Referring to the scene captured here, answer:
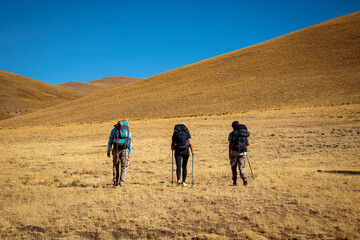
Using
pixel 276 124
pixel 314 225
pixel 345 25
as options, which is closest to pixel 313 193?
pixel 314 225

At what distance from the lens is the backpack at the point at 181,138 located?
9.40 meters

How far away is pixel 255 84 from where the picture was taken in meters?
56.9

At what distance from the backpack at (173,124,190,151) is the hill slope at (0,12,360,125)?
3464 centimetres

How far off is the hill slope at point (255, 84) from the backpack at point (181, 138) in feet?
114

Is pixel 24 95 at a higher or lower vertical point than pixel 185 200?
higher

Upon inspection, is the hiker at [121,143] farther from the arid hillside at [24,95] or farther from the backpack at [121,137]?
the arid hillside at [24,95]

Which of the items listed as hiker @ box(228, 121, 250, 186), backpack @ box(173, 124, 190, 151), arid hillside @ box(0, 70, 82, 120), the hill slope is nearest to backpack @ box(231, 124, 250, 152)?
hiker @ box(228, 121, 250, 186)

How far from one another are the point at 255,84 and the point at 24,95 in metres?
95.7

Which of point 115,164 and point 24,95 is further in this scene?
point 24,95

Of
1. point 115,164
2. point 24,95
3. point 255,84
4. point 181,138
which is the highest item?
point 24,95

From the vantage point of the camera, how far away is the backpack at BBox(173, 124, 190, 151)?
9.40m

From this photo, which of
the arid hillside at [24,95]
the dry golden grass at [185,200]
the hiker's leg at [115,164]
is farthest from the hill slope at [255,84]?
the arid hillside at [24,95]

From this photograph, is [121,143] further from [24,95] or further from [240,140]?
[24,95]

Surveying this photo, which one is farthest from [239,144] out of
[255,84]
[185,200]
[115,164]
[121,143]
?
[255,84]
